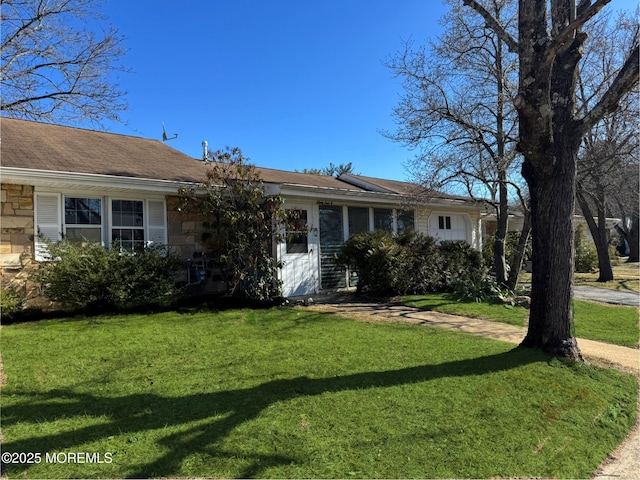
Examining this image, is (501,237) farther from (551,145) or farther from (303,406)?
(303,406)

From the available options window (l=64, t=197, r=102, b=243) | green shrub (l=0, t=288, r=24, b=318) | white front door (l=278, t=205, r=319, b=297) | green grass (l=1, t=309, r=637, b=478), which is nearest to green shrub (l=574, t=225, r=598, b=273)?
white front door (l=278, t=205, r=319, b=297)

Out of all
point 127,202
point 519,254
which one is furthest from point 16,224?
point 519,254

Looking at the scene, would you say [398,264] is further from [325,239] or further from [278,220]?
[278,220]

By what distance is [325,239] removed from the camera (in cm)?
1184

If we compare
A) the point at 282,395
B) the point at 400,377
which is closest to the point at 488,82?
the point at 400,377

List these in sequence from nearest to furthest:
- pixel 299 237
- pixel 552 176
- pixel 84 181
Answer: pixel 552 176
pixel 84 181
pixel 299 237

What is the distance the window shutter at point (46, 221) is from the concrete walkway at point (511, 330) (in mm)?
5520

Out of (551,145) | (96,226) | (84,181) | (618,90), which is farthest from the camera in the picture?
(96,226)

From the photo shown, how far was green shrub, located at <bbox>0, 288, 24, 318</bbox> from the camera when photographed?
282 inches

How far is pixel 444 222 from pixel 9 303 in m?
13.8

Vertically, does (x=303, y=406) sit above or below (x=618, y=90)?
below

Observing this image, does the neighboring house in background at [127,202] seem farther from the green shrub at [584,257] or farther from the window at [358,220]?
the green shrub at [584,257]

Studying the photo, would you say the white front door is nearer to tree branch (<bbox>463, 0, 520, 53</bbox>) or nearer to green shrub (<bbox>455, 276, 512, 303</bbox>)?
green shrub (<bbox>455, 276, 512, 303</bbox>)

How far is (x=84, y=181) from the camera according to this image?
8.12m
